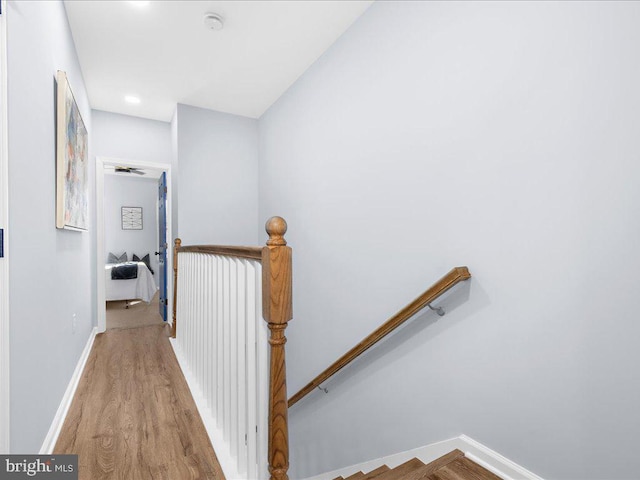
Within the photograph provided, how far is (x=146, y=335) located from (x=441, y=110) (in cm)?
369

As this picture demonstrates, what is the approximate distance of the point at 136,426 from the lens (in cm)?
189

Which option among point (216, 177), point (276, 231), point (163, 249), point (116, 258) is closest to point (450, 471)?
point (276, 231)

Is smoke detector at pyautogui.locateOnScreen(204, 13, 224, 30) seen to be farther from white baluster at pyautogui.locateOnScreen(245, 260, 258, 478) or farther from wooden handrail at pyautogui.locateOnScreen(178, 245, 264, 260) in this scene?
white baluster at pyautogui.locateOnScreen(245, 260, 258, 478)

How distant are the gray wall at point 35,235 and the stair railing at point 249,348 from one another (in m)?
0.74

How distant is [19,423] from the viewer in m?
1.25

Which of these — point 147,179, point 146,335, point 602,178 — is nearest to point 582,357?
point 602,178

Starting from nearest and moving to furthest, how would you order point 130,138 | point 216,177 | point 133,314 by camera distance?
point 216,177 → point 130,138 → point 133,314

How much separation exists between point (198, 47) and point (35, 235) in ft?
6.83

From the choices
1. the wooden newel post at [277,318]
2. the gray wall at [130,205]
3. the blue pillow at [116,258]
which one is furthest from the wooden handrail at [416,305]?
the gray wall at [130,205]

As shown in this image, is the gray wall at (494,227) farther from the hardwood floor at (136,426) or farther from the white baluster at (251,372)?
the hardwood floor at (136,426)

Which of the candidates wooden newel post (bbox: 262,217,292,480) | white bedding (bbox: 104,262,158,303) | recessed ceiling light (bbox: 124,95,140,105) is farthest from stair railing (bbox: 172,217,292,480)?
white bedding (bbox: 104,262,158,303)

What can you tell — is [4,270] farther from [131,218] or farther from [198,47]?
[131,218]

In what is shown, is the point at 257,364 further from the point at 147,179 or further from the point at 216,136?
the point at 147,179

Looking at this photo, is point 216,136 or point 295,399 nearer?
point 295,399
